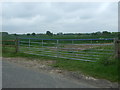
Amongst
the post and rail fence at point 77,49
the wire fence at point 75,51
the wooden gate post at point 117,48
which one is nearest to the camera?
the wooden gate post at point 117,48

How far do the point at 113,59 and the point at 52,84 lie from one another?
3156 mm

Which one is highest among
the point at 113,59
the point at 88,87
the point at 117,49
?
the point at 117,49

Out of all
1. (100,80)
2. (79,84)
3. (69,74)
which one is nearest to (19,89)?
(79,84)

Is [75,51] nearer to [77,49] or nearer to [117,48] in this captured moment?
[77,49]

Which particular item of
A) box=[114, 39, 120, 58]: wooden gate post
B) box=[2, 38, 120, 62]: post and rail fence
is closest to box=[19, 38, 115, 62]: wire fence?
box=[2, 38, 120, 62]: post and rail fence

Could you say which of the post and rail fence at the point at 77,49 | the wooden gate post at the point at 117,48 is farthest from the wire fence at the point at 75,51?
the wooden gate post at the point at 117,48

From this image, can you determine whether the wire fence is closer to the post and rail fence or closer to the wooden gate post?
the post and rail fence

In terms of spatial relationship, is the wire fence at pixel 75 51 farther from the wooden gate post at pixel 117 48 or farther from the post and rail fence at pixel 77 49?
the wooden gate post at pixel 117 48

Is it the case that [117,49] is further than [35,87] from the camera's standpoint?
Yes

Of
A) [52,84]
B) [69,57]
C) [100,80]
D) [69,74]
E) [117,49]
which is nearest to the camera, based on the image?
[52,84]

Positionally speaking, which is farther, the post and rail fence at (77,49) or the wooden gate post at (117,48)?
the post and rail fence at (77,49)

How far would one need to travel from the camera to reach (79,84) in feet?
15.6

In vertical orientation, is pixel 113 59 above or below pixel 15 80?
above

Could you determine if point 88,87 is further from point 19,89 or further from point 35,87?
point 19,89
